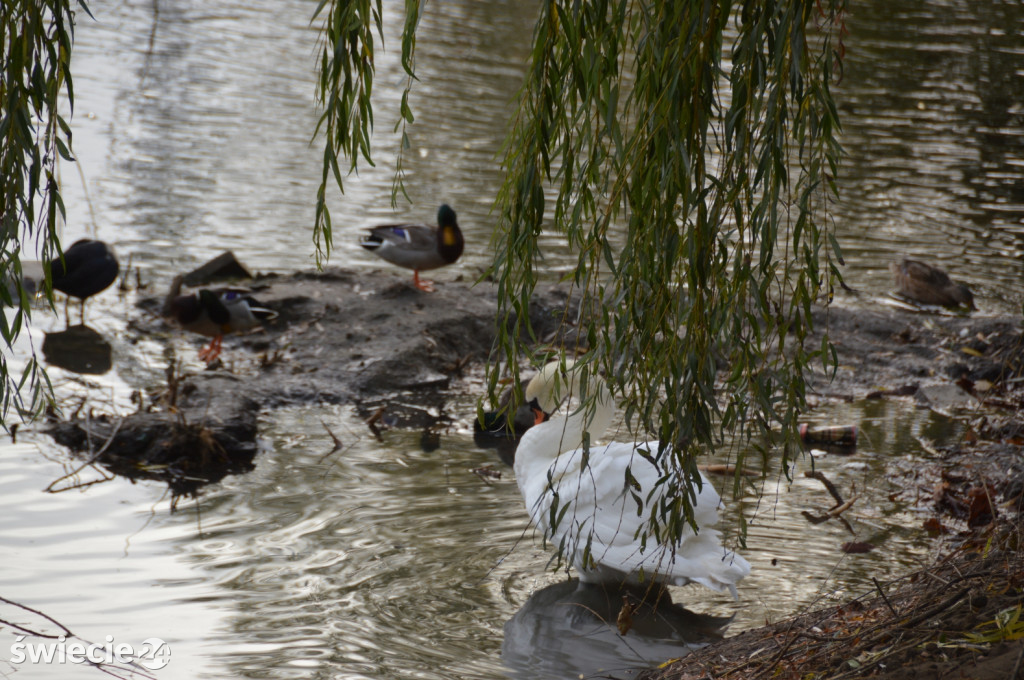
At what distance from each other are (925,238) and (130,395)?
8266mm

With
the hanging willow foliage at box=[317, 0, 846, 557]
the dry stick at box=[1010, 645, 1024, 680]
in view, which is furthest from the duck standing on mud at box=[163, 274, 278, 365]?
the dry stick at box=[1010, 645, 1024, 680]

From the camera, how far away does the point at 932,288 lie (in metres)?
9.41

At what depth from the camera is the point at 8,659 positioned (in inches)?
166

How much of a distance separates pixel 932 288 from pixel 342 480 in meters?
5.83

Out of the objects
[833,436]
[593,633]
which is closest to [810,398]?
[833,436]

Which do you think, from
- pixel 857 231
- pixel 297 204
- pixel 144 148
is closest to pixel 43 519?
pixel 297 204

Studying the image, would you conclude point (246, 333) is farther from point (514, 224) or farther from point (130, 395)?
point (514, 224)

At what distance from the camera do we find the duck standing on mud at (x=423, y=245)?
344 inches

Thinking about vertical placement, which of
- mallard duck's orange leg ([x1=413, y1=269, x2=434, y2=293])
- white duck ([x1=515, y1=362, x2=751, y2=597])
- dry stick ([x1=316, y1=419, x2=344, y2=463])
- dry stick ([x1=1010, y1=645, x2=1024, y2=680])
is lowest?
dry stick ([x1=316, y1=419, x2=344, y2=463])

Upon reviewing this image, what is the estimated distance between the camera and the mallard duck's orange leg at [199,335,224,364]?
767cm

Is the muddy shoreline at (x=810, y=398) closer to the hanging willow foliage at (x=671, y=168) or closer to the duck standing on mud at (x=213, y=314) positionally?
the duck standing on mud at (x=213, y=314)

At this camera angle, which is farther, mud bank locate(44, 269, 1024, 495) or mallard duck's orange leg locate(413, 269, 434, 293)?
mallard duck's orange leg locate(413, 269, 434, 293)

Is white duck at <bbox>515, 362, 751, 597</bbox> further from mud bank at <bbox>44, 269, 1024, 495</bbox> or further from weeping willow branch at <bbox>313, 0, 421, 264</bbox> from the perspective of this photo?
weeping willow branch at <bbox>313, 0, 421, 264</bbox>

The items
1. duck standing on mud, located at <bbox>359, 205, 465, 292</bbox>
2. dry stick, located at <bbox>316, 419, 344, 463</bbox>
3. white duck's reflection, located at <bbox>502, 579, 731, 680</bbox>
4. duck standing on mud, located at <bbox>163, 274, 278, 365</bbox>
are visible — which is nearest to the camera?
white duck's reflection, located at <bbox>502, 579, 731, 680</bbox>
